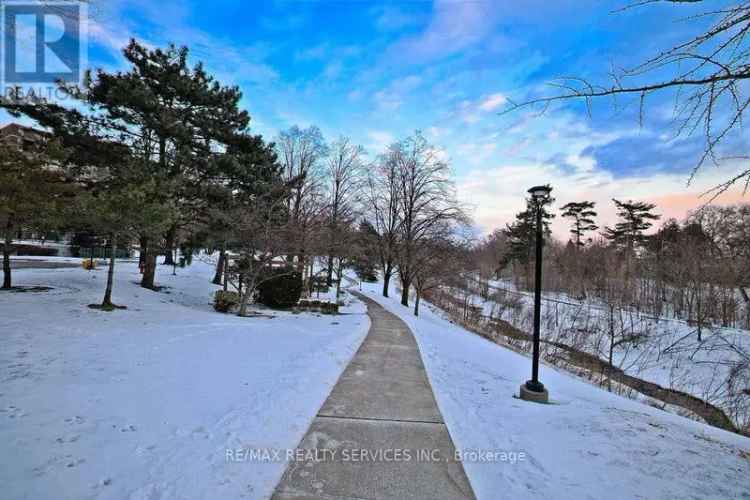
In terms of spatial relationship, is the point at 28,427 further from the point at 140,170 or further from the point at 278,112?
the point at 278,112

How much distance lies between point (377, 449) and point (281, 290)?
11275 millimetres

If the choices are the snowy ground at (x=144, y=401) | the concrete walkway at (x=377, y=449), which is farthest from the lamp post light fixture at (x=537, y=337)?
the snowy ground at (x=144, y=401)

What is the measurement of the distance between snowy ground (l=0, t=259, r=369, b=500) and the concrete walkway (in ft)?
0.74

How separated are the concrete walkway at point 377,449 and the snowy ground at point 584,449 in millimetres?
237

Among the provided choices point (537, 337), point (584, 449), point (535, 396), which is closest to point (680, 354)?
point (537, 337)

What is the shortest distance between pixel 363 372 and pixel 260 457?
2737mm

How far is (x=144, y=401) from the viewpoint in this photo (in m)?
3.24

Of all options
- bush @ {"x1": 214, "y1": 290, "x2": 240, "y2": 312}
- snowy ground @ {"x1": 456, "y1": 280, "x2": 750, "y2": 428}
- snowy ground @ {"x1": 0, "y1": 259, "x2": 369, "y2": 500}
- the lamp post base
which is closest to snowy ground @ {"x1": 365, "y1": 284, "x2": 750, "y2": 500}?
the lamp post base

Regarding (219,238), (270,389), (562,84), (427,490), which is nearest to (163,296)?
(219,238)

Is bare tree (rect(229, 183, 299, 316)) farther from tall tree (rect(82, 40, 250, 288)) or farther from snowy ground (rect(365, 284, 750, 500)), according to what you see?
snowy ground (rect(365, 284, 750, 500))

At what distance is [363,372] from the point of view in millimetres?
5176

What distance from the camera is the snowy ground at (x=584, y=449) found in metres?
2.39

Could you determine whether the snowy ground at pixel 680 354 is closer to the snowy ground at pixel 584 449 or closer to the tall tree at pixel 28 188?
the snowy ground at pixel 584 449

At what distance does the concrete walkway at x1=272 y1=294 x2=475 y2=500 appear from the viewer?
230 centimetres
